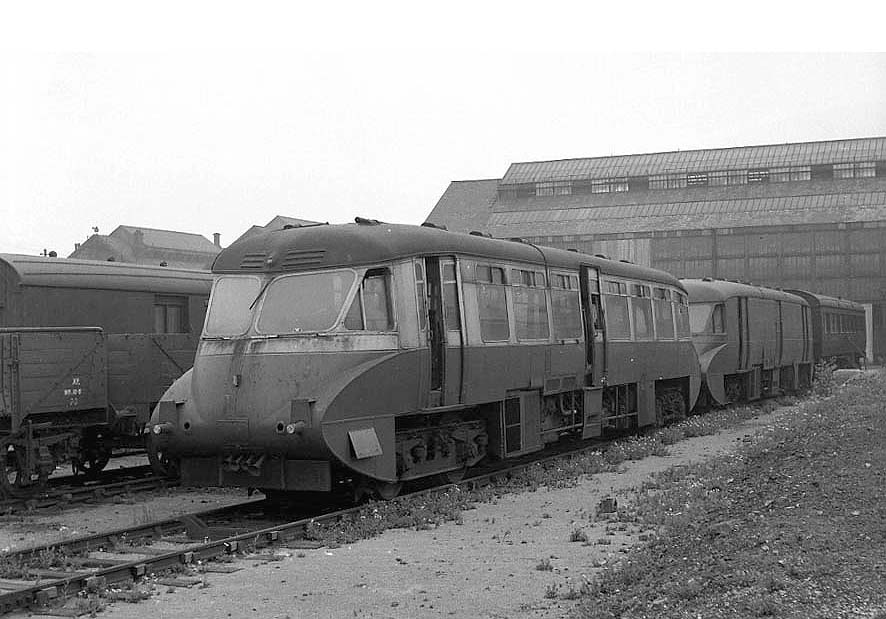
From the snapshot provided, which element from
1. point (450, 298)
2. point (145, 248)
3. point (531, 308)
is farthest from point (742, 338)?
Answer: point (145, 248)

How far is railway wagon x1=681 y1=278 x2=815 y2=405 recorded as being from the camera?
83.4 ft

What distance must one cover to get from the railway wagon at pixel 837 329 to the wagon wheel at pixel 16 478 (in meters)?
28.3

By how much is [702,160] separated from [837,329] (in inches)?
782

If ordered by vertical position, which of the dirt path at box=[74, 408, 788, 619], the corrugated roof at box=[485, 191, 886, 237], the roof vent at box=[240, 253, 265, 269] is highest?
the corrugated roof at box=[485, 191, 886, 237]

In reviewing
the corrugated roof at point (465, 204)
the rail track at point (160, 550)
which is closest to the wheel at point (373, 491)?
the rail track at point (160, 550)

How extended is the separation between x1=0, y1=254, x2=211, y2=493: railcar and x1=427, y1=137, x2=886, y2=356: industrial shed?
38.5 meters

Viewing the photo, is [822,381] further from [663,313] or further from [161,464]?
[161,464]

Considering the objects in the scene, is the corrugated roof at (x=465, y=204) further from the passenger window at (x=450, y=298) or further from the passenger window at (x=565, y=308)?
the passenger window at (x=450, y=298)

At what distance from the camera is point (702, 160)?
2333 inches

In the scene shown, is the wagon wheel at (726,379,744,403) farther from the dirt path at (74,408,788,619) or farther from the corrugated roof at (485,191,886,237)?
the corrugated roof at (485,191,886,237)

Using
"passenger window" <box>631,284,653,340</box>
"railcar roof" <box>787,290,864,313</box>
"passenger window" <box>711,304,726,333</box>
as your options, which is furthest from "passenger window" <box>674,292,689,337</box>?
"railcar roof" <box>787,290,864,313</box>

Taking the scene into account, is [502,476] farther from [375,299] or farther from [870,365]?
[870,365]

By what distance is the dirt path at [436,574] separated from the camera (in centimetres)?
787

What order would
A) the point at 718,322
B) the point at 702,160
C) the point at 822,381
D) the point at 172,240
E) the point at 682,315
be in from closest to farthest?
the point at 682,315
the point at 718,322
the point at 822,381
the point at 702,160
the point at 172,240
